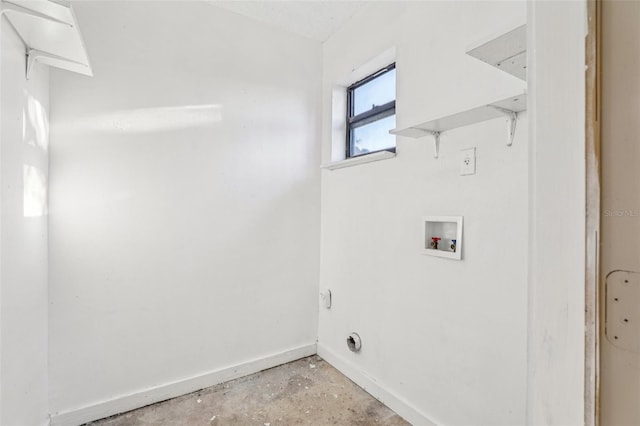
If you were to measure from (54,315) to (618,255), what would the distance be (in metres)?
2.20

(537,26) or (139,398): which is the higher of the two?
(537,26)

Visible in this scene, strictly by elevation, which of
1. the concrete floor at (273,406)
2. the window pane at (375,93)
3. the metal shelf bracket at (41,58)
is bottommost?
the concrete floor at (273,406)

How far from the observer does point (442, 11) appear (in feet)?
5.17

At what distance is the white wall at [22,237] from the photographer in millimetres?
1110

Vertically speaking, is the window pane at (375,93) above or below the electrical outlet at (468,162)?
above

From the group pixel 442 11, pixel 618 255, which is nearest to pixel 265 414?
pixel 618 255

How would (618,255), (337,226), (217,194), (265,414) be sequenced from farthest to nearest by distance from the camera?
1. (337,226)
2. (217,194)
3. (265,414)
4. (618,255)

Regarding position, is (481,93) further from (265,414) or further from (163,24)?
(265,414)

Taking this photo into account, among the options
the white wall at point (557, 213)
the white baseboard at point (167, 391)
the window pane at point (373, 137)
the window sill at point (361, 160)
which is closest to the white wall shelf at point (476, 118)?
the window sill at point (361, 160)

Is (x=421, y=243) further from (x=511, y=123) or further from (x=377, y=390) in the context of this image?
(x=377, y=390)

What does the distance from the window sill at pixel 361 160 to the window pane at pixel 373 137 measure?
15cm

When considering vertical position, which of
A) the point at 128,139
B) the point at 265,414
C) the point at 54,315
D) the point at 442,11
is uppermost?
the point at 442,11

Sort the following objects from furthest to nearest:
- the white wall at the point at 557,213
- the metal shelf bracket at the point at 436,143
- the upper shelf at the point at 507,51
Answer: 1. the metal shelf bracket at the point at 436,143
2. the upper shelf at the point at 507,51
3. the white wall at the point at 557,213

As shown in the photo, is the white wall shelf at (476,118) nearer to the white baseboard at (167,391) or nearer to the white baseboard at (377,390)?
the white baseboard at (377,390)
